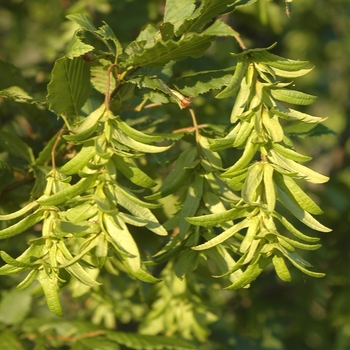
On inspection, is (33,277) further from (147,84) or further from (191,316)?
(191,316)

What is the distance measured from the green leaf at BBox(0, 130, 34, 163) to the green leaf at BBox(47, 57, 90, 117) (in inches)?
6.5

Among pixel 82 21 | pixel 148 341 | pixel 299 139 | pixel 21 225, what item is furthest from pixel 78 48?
pixel 299 139

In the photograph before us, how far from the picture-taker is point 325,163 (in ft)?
12.3

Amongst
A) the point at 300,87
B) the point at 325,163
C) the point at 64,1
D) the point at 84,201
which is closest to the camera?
the point at 84,201

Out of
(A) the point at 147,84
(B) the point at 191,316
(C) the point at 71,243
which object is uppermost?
(A) the point at 147,84

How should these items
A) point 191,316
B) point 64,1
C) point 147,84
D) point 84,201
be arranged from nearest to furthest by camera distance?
point 84,201 < point 147,84 < point 191,316 < point 64,1

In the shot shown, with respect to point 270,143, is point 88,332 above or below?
below

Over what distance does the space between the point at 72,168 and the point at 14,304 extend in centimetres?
81

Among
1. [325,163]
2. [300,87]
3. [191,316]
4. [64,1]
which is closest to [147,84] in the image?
[191,316]

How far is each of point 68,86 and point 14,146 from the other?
23 cm

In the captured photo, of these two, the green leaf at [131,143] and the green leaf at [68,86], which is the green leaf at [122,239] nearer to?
the green leaf at [131,143]

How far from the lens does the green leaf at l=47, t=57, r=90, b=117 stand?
101cm

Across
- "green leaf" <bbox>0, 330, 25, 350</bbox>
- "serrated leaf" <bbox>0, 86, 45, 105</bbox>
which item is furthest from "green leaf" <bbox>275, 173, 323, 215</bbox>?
"green leaf" <bbox>0, 330, 25, 350</bbox>

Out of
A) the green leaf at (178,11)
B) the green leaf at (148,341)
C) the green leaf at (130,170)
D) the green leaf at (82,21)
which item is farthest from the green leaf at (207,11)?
the green leaf at (148,341)
